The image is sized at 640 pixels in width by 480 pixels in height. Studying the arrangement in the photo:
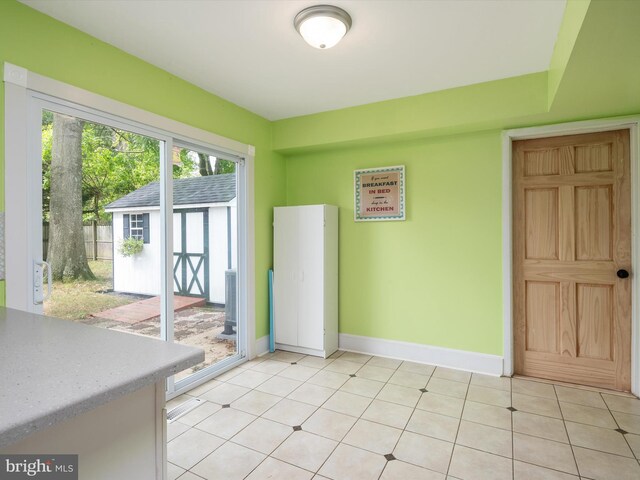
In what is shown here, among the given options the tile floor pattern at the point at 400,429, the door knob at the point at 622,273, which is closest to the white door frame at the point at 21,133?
the tile floor pattern at the point at 400,429

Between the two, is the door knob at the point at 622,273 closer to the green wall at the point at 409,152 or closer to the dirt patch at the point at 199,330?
the green wall at the point at 409,152

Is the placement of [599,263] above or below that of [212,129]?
below

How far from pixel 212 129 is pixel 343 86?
124 cm

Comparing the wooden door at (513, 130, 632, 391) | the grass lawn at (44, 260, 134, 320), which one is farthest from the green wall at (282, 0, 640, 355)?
the grass lawn at (44, 260, 134, 320)

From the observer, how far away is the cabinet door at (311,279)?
3549 millimetres

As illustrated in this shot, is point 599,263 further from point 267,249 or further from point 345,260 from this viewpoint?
point 267,249

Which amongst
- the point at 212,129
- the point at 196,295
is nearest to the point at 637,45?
the point at 212,129

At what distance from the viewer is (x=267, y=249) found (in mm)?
3832

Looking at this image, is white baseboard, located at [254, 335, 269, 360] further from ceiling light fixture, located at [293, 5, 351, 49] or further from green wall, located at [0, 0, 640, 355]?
ceiling light fixture, located at [293, 5, 351, 49]

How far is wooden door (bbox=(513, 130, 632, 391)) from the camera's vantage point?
2.81 m

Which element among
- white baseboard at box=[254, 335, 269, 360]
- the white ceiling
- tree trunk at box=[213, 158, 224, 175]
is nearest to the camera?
the white ceiling

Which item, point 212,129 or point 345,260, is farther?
point 345,260

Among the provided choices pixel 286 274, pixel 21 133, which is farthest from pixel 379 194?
pixel 21 133

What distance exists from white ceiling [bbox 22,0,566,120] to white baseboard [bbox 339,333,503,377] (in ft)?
8.07
